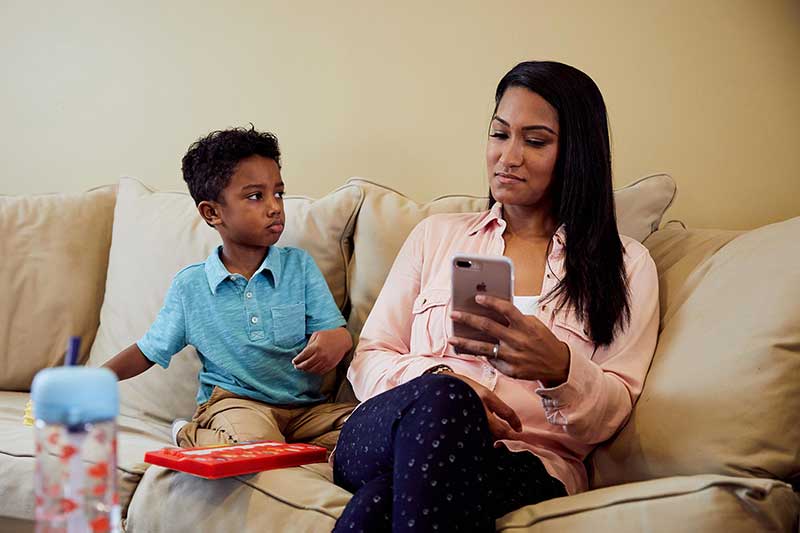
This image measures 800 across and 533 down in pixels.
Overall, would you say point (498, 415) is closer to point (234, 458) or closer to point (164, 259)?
point (234, 458)

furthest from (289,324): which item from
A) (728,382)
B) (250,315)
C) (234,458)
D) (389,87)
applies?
(728,382)

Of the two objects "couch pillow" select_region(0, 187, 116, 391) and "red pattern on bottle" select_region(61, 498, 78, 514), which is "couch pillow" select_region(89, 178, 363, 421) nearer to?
"couch pillow" select_region(0, 187, 116, 391)

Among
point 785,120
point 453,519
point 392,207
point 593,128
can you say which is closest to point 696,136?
point 785,120

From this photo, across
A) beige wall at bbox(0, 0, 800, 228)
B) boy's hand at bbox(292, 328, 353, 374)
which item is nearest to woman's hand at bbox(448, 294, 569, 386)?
boy's hand at bbox(292, 328, 353, 374)

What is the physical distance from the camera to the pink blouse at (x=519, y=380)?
1459 mm

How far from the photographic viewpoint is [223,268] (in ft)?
6.23

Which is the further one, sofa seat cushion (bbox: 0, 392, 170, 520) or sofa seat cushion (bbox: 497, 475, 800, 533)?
sofa seat cushion (bbox: 0, 392, 170, 520)

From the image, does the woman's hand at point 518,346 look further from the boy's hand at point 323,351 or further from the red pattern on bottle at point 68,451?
the red pattern on bottle at point 68,451

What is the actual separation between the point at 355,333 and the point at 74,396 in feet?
4.37

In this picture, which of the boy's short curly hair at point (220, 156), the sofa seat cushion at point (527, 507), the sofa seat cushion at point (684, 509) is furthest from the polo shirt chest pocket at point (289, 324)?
the sofa seat cushion at point (684, 509)

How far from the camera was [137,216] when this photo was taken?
2.20 m

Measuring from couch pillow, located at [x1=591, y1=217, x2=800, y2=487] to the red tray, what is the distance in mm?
484

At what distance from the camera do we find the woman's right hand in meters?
1.44

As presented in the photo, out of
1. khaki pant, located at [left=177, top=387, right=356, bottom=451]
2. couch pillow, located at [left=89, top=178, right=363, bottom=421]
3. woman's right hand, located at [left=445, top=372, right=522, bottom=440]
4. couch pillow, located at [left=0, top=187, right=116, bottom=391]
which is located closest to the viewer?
woman's right hand, located at [left=445, top=372, right=522, bottom=440]
